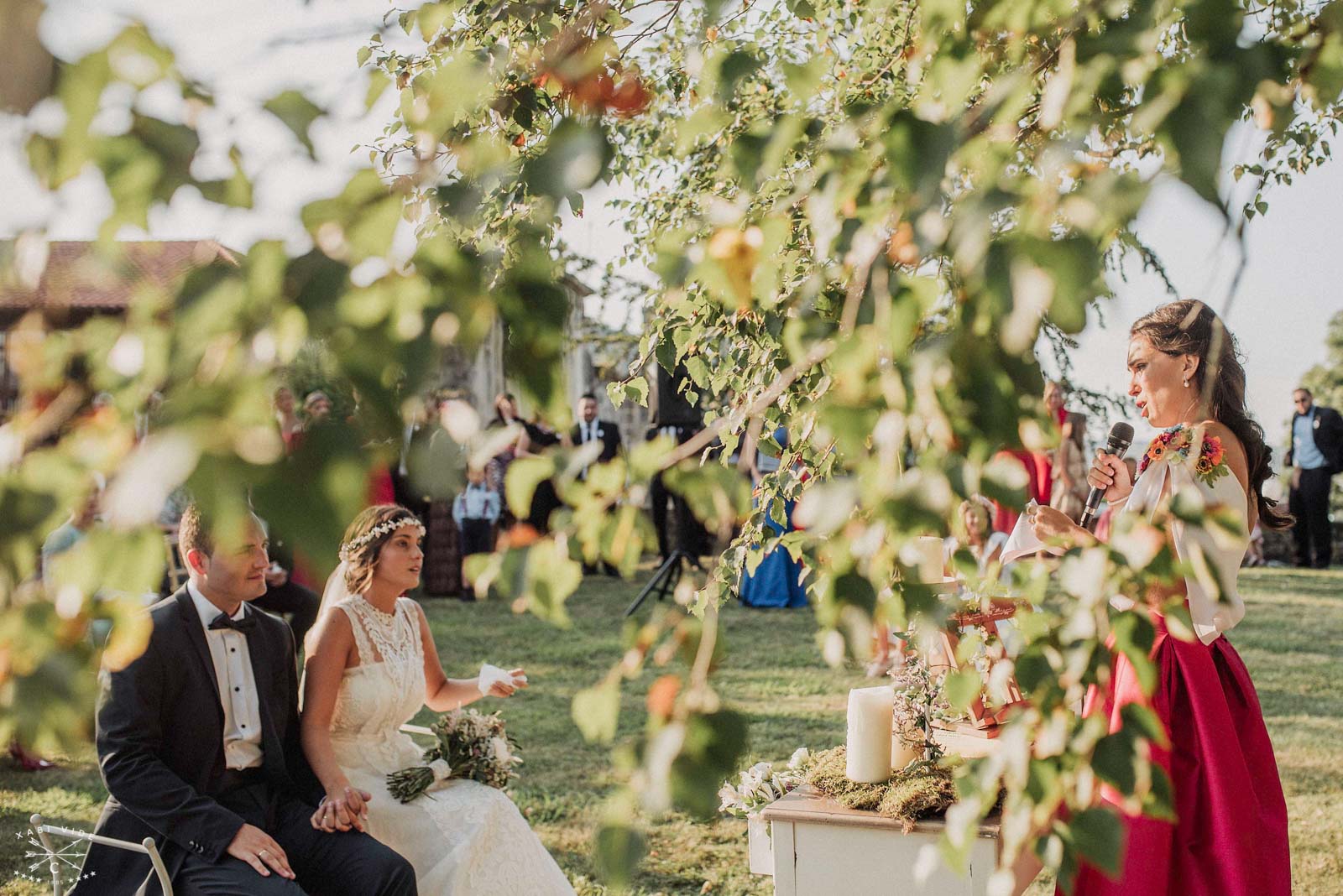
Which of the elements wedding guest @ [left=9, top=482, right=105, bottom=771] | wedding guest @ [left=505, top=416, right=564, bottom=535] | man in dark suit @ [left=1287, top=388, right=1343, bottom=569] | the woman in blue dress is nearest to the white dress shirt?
wedding guest @ [left=9, top=482, right=105, bottom=771]

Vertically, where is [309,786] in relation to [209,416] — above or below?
below

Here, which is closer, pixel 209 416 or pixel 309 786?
pixel 209 416

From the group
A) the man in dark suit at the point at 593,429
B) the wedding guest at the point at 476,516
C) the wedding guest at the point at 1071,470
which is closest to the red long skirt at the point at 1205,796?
the wedding guest at the point at 1071,470

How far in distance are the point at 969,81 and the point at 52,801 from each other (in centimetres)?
499

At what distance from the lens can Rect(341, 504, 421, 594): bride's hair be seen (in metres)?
3.27

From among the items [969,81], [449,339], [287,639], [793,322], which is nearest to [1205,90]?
[969,81]

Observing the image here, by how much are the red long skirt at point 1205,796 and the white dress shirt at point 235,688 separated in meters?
1.95

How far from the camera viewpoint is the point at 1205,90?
2.74ft

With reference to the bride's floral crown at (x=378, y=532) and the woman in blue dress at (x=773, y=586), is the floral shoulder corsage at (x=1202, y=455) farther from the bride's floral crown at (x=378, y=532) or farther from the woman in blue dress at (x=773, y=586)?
the woman in blue dress at (x=773, y=586)

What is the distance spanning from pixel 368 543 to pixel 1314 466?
11250 millimetres

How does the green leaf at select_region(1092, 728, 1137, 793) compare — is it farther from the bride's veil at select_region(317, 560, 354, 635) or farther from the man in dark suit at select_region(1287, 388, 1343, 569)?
the man in dark suit at select_region(1287, 388, 1343, 569)

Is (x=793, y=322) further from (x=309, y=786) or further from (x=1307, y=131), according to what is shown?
(x=1307, y=131)

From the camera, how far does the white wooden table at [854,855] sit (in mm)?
2486

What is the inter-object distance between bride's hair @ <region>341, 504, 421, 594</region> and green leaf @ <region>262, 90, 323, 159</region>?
8.16 feet
